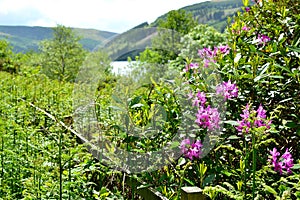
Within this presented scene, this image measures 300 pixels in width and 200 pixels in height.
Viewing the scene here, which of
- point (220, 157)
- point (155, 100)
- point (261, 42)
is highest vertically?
point (261, 42)

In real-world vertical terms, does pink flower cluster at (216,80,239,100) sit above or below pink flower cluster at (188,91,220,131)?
above

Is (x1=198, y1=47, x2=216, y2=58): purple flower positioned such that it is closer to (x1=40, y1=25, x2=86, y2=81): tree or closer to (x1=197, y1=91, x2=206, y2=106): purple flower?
(x1=197, y1=91, x2=206, y2=106): purple flower

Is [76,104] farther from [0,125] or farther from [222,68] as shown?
[222,68]

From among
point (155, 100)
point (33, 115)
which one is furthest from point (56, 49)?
point (155, 100)

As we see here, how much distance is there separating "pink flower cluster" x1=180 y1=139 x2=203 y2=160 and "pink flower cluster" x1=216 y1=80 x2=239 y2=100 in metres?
0.24

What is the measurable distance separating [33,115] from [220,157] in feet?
8.40

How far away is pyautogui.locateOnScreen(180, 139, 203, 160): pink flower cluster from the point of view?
1.73 metres

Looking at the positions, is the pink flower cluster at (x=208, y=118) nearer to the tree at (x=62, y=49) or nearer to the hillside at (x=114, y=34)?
the hillside at (x=114, y=34)

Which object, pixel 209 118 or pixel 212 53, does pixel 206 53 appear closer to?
pixel 212 53

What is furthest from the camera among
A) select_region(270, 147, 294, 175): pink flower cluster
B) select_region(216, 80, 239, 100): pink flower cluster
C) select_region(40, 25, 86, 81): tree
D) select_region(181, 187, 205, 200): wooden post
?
select_region(40, 25, 86, 81): tree

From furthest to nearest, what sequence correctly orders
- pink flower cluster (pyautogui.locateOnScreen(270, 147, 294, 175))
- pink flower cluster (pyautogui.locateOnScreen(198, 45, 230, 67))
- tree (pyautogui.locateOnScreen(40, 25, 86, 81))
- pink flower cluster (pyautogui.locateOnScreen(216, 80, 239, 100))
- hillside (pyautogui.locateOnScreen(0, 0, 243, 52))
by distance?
tree (pyautogui.locateOnScreen(40, 25, 86, 81)), hillside (pyautogui.locateOnScreen(0, 0, 243, 52)), pink flower cluster (pyautogui.locateOnScreen(198, 45, 230, 67)), pink flower cluster (pyautogui.locateOnScreen(216, 80, 239, 100)), pink flower cluster (pyautogui.locateOnScreen(270, 147, 294, 175))

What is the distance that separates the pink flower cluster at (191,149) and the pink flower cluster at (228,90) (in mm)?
244

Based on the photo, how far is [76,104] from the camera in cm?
361

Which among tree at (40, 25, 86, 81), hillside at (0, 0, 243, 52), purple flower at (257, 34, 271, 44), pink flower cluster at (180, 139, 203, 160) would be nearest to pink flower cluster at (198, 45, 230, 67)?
purple flower at (257, 34, 271, 44)
